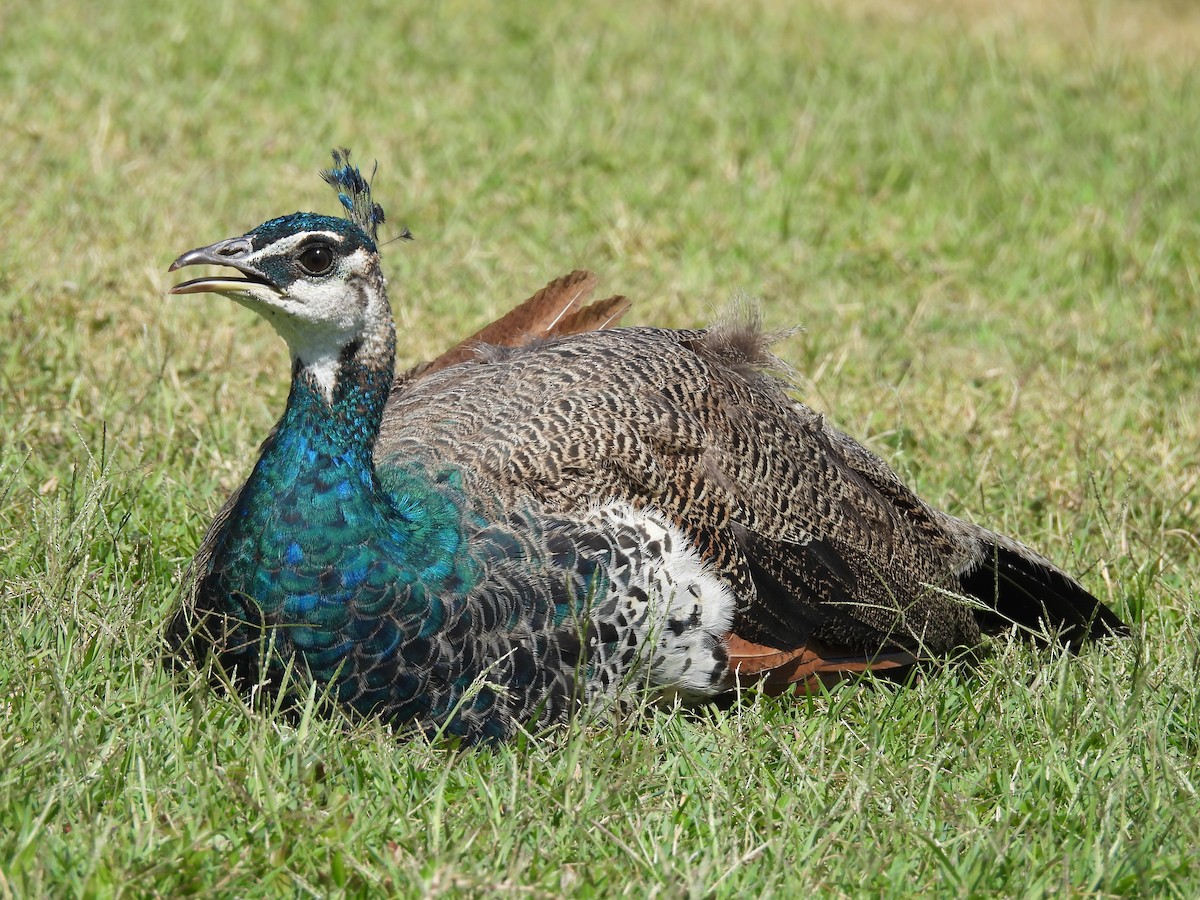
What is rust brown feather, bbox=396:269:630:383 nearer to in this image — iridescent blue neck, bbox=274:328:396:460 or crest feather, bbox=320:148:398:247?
crest feather, bbox=320:148:398:247

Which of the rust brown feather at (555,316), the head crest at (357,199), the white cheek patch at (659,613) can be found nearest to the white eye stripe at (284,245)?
the head crest at (357,199)

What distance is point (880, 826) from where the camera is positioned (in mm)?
3004

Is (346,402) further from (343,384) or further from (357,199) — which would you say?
(357,199)

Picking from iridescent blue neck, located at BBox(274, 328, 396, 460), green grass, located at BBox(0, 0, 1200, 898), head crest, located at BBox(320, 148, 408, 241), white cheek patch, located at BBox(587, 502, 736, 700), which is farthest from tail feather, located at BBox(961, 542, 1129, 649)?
head crest, located at BBox(320, 148, 408, 241)

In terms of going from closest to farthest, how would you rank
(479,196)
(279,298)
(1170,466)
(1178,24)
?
(279,298) → (1170,466) → (479,196) → (1178,24)

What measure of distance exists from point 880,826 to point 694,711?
74cm

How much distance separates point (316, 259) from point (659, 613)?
105cm

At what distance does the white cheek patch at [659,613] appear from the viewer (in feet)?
11.2

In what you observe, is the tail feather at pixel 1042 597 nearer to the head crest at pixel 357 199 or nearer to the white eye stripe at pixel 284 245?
the head crest at pixel 357 199

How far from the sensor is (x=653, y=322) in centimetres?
588

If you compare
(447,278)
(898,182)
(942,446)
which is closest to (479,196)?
(447,278)

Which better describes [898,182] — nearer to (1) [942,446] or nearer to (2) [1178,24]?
(1) [942,446]

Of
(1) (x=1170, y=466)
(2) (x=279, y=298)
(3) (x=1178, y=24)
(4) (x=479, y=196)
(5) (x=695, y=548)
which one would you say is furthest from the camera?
(3) (x=1178, y=24)

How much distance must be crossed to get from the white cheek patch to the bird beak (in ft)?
2.91
